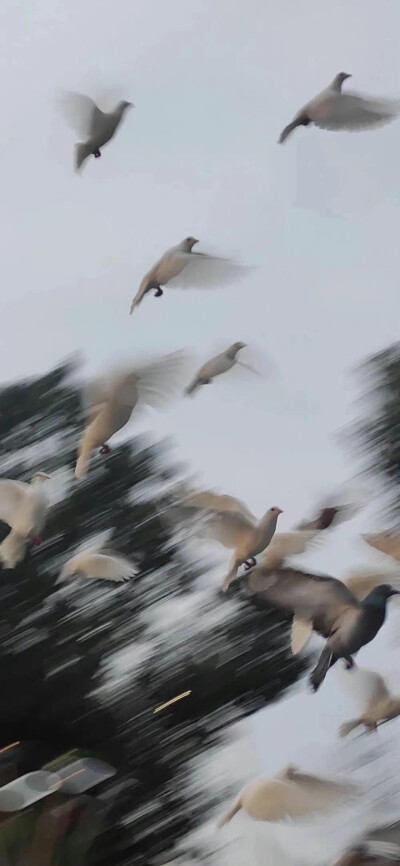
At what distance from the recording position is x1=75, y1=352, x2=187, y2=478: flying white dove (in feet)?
4.11

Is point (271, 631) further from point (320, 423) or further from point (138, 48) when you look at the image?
point (138, 48)

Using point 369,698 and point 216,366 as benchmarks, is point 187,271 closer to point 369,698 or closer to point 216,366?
point 216,366

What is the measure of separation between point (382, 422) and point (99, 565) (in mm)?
400

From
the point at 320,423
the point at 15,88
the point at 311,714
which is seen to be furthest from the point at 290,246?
the point at 311,714

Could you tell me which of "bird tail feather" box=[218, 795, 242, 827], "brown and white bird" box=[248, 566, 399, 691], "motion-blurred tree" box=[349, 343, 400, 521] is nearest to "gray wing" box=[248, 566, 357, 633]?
"brown and white bird" box=[248, 566, 399, 691]

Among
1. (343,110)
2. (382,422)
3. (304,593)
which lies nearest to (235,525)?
(304,593)

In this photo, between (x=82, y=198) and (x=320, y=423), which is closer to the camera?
(x=320, y=423)

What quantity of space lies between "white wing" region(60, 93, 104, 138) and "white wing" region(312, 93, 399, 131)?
336mm

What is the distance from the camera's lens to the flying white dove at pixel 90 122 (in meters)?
1.36

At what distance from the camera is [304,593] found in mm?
1137

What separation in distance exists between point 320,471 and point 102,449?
29 centimetres

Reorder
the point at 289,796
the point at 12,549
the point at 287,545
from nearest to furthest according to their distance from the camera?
the point at 289,796 < the point at 287,545 < the point at 12,549

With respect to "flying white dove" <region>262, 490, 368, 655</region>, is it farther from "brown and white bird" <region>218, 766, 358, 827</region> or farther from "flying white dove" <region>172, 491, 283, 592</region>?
"brown and white bird" <region>218, 766, 358, 827</region>

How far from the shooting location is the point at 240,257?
4.17 ft
